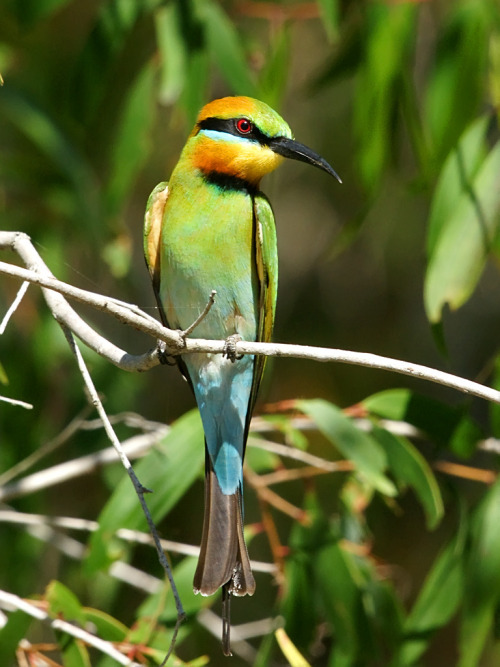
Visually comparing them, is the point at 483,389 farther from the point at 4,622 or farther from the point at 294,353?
the point at 4,622

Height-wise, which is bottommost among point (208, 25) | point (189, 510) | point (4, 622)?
point (189, 510)

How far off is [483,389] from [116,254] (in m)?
1.66

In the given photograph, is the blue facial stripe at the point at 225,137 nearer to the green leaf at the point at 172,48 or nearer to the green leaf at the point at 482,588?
the green leaf at the point at 172,48

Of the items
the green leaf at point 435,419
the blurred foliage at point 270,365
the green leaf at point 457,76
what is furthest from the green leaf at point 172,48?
the green leaf at point 435,419

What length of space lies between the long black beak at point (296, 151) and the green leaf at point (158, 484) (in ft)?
2.08

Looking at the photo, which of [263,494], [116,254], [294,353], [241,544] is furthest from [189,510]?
[294,353]

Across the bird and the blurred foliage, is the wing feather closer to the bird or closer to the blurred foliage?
the bird

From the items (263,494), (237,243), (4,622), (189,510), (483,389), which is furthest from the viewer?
(189,510)

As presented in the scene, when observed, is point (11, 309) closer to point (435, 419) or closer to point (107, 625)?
point (107, 625)

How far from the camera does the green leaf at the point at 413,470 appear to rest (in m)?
2.06

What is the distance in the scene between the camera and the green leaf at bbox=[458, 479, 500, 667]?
6.56 feet

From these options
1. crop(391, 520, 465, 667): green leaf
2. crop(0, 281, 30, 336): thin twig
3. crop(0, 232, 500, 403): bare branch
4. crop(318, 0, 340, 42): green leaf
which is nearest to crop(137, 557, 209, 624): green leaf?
crop(391, 520, 465, 667): green leaf

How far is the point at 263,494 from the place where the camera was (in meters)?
2.23

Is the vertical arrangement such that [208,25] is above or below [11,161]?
above
